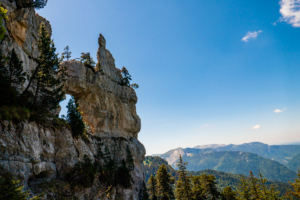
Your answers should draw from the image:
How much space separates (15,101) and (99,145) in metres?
26.9

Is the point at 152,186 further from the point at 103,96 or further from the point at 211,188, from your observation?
the point at 103,96

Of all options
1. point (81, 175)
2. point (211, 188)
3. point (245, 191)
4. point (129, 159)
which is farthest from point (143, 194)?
point (245, 191)

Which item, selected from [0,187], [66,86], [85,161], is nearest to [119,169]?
[85,161]

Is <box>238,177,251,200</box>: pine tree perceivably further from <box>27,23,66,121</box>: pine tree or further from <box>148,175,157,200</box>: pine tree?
<box>27,23,66,121</box>: pine tree

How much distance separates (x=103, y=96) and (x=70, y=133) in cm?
2101

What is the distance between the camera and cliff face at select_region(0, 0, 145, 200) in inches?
690

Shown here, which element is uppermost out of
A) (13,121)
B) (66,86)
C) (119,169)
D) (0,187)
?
(66,86)

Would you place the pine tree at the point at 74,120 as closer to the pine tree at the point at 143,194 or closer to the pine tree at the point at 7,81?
the pine tree at the point at 7,81

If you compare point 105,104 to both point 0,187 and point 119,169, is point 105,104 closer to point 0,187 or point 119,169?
point 119,169

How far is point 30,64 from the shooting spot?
26.8 meters

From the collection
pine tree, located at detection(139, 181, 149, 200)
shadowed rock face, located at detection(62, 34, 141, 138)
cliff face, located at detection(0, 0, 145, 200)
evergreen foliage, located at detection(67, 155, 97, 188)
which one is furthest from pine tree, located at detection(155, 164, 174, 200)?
evergreen foliage, located at detection(67, 155, 97, 188)

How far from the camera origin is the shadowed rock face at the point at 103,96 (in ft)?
145

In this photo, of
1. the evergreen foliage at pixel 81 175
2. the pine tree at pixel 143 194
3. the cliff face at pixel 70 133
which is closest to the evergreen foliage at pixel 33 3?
the cliff face at pixel 70 133

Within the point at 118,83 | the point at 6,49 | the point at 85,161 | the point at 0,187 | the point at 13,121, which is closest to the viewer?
the point at 0,187
